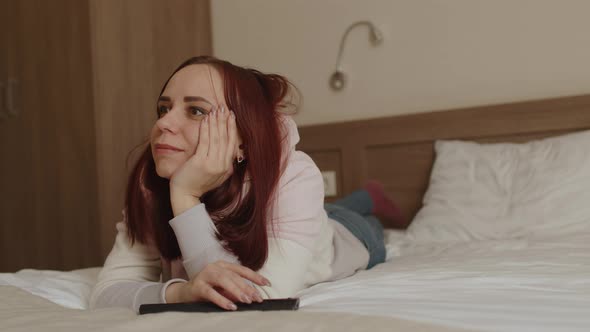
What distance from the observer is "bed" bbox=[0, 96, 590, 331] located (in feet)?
2.24

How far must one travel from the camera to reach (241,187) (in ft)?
3.35

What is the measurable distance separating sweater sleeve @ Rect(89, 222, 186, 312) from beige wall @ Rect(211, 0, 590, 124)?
1.37m

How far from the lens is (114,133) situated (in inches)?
87.0

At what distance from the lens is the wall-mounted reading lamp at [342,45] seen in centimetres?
225

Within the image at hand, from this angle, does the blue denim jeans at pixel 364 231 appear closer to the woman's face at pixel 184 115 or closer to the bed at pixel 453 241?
the bed at pixel 453 241

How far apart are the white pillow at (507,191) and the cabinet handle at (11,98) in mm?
1678

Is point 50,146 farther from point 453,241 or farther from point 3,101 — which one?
point 453,241

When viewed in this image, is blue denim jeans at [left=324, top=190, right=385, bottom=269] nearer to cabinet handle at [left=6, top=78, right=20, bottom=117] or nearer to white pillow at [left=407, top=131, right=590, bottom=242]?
white pillow at [left=407, top=131, right=590, bottom=242]

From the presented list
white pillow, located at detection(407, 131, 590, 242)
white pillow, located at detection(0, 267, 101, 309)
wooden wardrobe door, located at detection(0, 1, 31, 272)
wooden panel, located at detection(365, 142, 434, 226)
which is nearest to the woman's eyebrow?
white pillow, located at detection(0, 267, 101, 309)

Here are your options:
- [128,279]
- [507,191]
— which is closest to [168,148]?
[128,279]

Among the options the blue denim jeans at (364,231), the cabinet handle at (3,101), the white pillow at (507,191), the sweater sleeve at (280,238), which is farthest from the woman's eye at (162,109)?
the cabinet handle at (3,101)

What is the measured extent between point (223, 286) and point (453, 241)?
3.36 ft

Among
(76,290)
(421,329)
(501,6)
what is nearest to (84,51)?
(76,290)

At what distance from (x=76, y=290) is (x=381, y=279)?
0.61 metres
